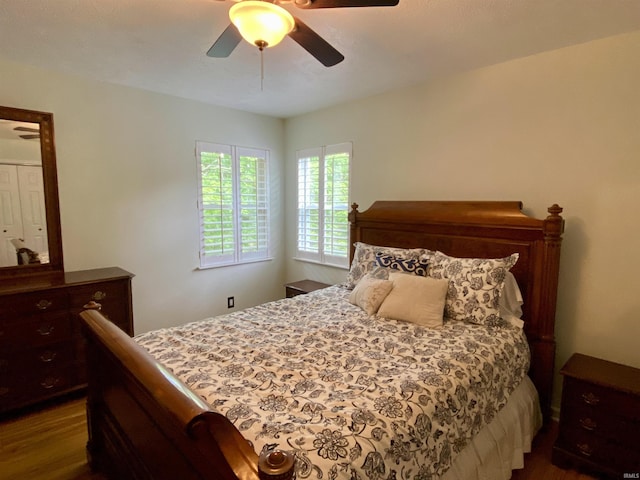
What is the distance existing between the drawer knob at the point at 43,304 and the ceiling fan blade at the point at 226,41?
6.82 feet

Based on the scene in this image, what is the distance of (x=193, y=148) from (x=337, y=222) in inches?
66.1

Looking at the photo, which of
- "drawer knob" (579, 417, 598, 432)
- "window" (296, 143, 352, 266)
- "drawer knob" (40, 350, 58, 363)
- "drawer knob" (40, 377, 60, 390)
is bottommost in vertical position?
"drawer knob" (40, 377, 60, 390)

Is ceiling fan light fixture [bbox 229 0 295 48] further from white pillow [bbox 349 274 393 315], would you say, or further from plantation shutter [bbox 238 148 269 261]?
plantation shutter [bbox 238 148 269 261]

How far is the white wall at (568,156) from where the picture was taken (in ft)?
6.93

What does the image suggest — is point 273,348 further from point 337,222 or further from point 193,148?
point 193,148

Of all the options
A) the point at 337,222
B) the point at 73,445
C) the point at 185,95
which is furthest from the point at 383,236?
the point at 73,445

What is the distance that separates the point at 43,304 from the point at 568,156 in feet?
12.3

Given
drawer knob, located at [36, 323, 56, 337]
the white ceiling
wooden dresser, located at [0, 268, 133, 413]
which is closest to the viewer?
the white ceiling

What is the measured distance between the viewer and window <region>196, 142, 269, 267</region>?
3676mm

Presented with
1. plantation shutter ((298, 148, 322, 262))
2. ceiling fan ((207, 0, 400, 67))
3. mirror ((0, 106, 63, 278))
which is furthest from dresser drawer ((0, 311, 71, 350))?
plantation shutter ((298, 148, 322, 262))

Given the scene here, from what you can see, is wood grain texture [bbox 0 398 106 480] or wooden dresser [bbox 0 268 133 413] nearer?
wood grain texture [bbox 0 398 106 480]

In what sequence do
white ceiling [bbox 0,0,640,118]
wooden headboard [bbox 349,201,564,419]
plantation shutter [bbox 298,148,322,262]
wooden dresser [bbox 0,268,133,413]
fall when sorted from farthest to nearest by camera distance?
plantation shutter [bbox 298,148,322,262], wooden dresser [bbox 0,268,133,413], wooden headboard [bbox 349,201,564,419], white ceiling [bbox 0,0,640,118]

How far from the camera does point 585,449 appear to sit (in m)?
1.95

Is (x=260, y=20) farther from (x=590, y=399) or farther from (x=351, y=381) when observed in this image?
(x=590, y=399)
